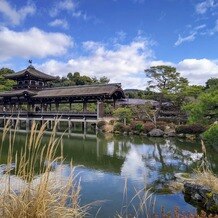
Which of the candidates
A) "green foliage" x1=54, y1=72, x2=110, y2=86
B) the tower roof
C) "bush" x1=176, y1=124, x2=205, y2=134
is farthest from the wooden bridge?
"green foliage" x1=54, y1=72, x2=110, y2=86

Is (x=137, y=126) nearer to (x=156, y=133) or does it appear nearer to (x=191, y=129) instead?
(x=156, y=133)

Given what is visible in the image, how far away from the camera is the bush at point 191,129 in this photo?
21.9 metres

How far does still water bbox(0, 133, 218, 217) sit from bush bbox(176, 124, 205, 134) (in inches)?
82.0

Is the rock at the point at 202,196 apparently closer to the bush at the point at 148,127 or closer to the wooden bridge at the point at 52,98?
the bush at the point at 148,127

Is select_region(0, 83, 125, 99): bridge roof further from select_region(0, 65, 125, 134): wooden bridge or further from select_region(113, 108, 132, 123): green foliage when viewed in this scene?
select_region(113, 108, 132, 123): green foliage

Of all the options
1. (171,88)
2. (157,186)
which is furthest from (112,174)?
(171,88)

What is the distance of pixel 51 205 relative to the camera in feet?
9.11

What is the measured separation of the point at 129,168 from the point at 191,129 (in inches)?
451

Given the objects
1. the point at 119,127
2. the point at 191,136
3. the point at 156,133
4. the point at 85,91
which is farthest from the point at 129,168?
the point at 85,91

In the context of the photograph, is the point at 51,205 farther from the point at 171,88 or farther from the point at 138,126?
the point at 171,88

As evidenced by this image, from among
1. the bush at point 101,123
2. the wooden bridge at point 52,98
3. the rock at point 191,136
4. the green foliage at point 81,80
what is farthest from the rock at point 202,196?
the green foliage at point 81,80

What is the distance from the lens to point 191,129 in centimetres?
2233

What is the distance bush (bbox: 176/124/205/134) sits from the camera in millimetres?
21891

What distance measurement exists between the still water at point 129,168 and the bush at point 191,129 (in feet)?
6.83
